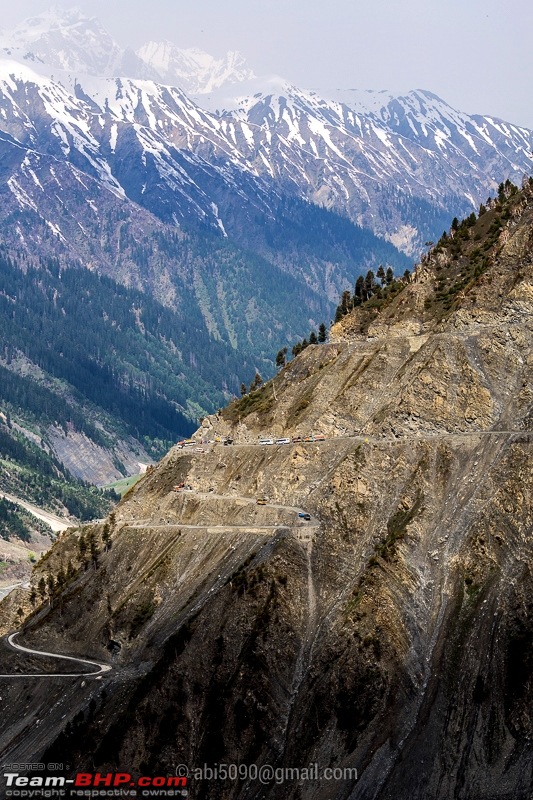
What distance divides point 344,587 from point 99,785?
3769cm

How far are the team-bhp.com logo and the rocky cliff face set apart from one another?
1467 mm

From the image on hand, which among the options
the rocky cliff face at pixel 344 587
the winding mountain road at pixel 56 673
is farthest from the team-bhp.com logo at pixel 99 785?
the winding mountain road at pixel 56 673

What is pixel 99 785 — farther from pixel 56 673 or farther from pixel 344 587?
pixel 344 587

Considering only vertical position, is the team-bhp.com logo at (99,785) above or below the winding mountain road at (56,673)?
below

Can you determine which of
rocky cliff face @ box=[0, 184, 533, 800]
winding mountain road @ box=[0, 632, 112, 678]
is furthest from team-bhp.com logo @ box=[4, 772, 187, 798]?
winding mountain road @ box=[0, 632, 112, 678]

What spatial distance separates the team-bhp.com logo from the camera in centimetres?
13100

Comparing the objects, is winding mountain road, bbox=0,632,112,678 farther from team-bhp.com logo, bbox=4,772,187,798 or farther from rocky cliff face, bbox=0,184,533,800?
team-bhp.com logo, bbox=4,772,187,798

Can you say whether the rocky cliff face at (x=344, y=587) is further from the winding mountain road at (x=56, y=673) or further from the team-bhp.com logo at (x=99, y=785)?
the team-bhp.com logo at (x=99, y=785)

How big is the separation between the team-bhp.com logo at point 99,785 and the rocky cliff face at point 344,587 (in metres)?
1.47

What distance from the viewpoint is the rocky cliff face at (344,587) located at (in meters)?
132

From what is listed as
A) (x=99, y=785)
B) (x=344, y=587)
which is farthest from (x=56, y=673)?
(x=344, y=587)

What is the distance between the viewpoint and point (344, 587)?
14762 cm

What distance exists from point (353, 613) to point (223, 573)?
1931 cm

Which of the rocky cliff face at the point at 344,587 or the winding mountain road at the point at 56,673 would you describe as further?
the winding mountain road at the point at 56,673
